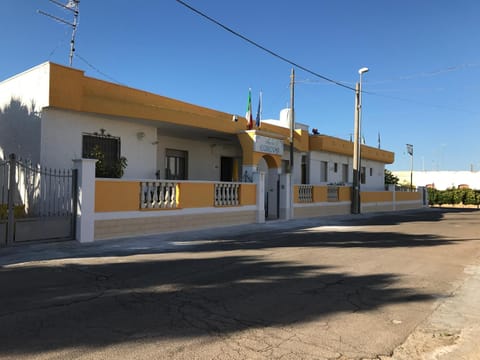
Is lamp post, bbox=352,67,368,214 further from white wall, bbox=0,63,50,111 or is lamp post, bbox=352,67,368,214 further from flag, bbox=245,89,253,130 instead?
white wall, bbox=0,63,50,111

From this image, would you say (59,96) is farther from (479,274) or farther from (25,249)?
(479,274)

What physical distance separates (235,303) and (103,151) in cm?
1048

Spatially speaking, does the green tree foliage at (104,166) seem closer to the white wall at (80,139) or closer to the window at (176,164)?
the white wall at (80,139)

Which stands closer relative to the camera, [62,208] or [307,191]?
[62,208]

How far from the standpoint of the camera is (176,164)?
762 inches

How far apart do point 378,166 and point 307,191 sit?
1666 cm

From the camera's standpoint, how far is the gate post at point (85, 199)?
10.5m

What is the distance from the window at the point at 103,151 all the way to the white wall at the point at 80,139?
0.67 feet

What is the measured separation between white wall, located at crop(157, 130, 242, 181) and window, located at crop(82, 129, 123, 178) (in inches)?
142

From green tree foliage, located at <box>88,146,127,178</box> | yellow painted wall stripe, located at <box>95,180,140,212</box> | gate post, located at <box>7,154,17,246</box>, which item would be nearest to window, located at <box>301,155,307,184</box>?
green tree foliage, located at <box>88,146,127,178</box>

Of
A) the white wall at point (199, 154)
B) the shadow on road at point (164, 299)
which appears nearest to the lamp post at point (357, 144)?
the white wall at point (199, 154)

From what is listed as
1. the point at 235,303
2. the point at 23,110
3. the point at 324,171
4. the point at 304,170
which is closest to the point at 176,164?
the point at 23,110

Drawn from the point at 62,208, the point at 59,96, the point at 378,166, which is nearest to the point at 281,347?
the point at 62,208

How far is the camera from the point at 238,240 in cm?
1181
